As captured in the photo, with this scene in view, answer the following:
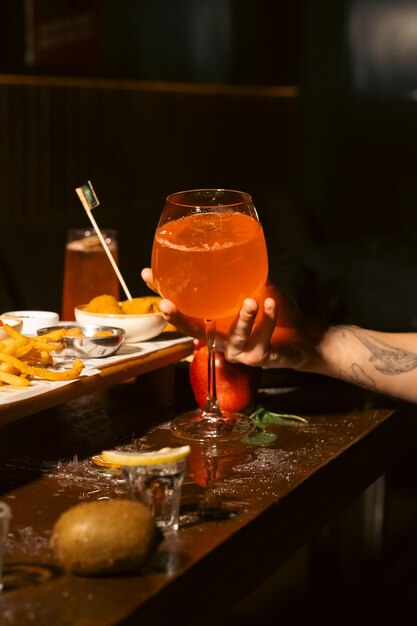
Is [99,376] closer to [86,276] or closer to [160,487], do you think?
[160,487]

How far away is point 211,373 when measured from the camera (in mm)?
1666

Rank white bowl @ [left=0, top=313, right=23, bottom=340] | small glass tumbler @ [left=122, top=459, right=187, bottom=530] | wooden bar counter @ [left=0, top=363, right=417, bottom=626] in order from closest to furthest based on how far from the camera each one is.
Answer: wooden bar counter @ [left=0, top=363, right=417, bottom=626] → small glass tumbler @ [left=122, top=459, right=187, bottom=530] → white bowl @ [left=0, top=313, right=23, bottom=340]

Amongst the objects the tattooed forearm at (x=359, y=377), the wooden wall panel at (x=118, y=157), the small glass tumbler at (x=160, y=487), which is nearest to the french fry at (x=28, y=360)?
the small glass tumbler at (x=160, y=487)

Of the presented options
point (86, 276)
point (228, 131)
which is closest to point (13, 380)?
point (86, 276)

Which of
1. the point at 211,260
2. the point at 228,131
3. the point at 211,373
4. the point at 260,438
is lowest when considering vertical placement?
the point at 260,438

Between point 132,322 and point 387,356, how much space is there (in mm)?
507

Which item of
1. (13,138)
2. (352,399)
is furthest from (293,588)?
(13,138)

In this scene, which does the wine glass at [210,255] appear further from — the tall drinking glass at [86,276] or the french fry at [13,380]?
the tall drinking glass at [86,276]

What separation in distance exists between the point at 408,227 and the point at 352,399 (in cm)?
534

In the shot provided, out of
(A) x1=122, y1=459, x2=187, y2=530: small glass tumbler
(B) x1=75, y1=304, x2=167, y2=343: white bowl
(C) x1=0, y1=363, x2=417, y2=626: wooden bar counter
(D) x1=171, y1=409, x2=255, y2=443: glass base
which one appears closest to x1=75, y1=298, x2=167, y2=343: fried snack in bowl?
(B) x1=75, y1=304, x2=167, y2=343: white bowl

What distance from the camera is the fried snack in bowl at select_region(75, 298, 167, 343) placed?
6.13 feet

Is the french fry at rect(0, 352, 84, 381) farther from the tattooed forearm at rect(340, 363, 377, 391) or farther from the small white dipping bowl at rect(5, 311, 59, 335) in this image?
the tattooed forearm at rect(340, 363, 377, 391)

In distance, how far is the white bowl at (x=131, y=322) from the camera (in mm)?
1867

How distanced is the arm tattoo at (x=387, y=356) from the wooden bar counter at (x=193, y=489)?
90 mm
